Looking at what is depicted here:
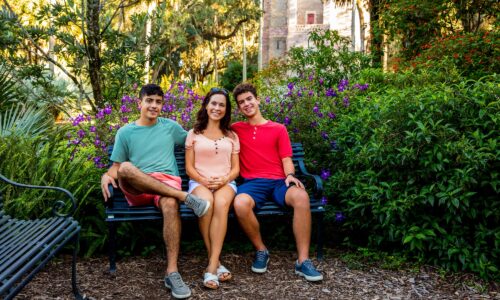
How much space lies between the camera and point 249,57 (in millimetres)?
44156

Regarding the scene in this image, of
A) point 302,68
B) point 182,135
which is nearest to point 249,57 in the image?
point 302,68

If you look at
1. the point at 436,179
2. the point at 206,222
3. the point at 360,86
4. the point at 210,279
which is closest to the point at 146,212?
the point at 206,222

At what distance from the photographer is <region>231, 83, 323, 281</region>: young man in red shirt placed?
409 centimetres

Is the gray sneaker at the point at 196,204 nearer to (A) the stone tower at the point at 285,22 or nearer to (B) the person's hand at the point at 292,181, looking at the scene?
(B) the person's hand at the point at 292,181

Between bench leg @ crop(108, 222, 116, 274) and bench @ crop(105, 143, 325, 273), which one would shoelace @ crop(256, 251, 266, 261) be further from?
bench leg @ crop(108, 222, 116, 274)

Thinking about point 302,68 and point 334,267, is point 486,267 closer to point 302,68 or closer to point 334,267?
point 334,267

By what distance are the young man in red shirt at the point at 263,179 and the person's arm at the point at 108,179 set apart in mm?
1006

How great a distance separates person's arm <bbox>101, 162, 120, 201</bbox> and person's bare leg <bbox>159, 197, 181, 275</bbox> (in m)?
0.48

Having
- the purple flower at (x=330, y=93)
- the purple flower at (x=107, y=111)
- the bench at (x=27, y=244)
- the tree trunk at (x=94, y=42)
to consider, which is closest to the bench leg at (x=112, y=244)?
the bench at (x=27, y=244)

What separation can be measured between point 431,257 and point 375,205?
605 mm

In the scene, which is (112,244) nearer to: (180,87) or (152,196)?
(152,196)

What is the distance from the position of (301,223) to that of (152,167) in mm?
1311

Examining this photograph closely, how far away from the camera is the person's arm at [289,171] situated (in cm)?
431

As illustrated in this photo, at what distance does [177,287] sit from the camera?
3568 mm
